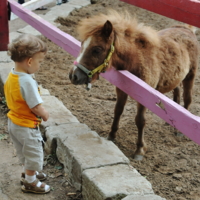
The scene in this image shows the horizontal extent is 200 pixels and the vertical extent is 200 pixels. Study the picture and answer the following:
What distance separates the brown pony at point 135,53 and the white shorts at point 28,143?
0.72 metres

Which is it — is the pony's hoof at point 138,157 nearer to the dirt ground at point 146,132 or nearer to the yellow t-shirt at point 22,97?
Result: the dirt ground at point 146,132

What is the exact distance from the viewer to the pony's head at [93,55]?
3379 millimetres

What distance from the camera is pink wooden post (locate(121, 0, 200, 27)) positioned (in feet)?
14.0

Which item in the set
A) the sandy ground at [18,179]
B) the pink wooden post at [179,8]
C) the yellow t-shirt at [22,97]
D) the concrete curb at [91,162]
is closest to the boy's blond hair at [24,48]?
the yellow t-shirt at [22,97]

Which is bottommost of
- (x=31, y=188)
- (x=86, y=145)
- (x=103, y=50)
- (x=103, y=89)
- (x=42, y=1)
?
(x=103, y=89)

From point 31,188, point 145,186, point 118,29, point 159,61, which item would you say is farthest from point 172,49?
point 31,188

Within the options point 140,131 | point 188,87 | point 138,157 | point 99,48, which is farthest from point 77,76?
point 188,87

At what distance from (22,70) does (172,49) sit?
2.08 metres

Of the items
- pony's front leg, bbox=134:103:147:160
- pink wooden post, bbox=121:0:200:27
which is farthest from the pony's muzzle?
pink wooden post, bbox=121:0:200:27

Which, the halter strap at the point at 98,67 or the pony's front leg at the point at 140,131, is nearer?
the halter strap at the point at 98,67

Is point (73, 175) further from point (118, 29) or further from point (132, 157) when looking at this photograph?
point (118, 29)

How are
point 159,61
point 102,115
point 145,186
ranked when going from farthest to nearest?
point 102,115
point 159,61
point 145,186

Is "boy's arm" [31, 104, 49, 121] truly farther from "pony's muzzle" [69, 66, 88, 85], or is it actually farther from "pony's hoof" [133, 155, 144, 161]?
"pony's hoof" [133, 155, 144, 161]

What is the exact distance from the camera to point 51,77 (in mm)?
6043
